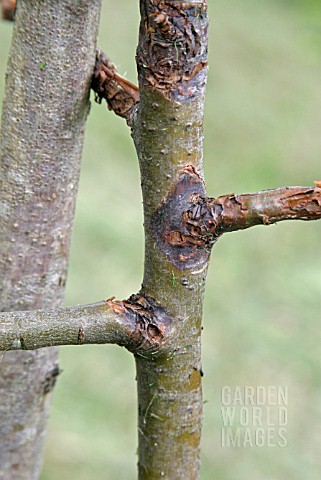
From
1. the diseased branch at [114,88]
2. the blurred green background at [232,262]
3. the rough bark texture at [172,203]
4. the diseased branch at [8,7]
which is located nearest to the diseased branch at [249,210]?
the rough bark texture at [172,203]

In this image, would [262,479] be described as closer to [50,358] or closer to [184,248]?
[50,358]

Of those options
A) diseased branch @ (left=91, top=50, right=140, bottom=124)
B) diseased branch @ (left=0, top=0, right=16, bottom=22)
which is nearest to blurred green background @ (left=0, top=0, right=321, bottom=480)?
diseased branch @ (left=91, top=50, right=140, bottom=124)

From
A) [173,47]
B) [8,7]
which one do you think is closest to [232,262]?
[8,7]

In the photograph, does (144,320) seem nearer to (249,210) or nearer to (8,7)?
(249,210)

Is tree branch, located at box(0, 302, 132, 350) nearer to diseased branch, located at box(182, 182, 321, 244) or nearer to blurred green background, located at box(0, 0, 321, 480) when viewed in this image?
diseased branch, located at box(182, 182, 321, 244)

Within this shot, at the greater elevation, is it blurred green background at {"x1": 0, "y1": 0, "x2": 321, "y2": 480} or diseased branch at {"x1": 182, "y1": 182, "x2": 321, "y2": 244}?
blurred green background at {"x1": 0, "y1": 0, "x2": 321, "y2": 480}
